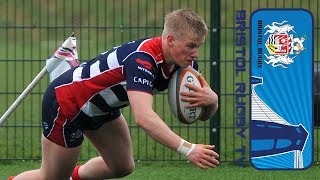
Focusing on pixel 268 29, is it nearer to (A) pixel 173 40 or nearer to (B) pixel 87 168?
(B) pixel 87 168

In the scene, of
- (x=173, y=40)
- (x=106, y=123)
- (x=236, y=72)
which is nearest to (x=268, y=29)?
(x=236, y=72)

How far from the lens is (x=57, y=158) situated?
27.3 ft

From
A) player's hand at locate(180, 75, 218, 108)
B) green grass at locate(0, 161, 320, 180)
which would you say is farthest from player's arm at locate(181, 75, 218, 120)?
green grass at locate(0, 161, 320, 180)

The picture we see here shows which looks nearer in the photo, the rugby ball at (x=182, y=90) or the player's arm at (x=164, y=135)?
the player's arm at (x=164, y=135)

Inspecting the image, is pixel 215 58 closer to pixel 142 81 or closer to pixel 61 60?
pixel 61 60

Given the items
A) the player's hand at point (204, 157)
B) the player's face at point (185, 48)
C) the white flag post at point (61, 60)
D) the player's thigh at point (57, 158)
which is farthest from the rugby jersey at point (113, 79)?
the white flag post at point (61, 60)

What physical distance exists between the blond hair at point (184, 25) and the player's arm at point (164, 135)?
449 mm

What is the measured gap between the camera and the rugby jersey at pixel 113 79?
739 centimetres

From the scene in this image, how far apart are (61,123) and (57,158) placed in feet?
0.87

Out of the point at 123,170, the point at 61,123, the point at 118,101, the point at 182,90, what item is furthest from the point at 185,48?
the point at 123,170

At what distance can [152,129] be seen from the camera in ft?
23.4

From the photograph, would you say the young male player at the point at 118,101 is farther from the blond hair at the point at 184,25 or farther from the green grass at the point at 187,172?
the green grass at the point at 187,172

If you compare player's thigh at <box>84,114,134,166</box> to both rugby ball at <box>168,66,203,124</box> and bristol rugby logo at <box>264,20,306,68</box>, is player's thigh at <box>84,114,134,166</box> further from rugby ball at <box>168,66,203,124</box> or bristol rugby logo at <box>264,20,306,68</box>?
bristol rugby logo at <box>264,20,306,68</box>
